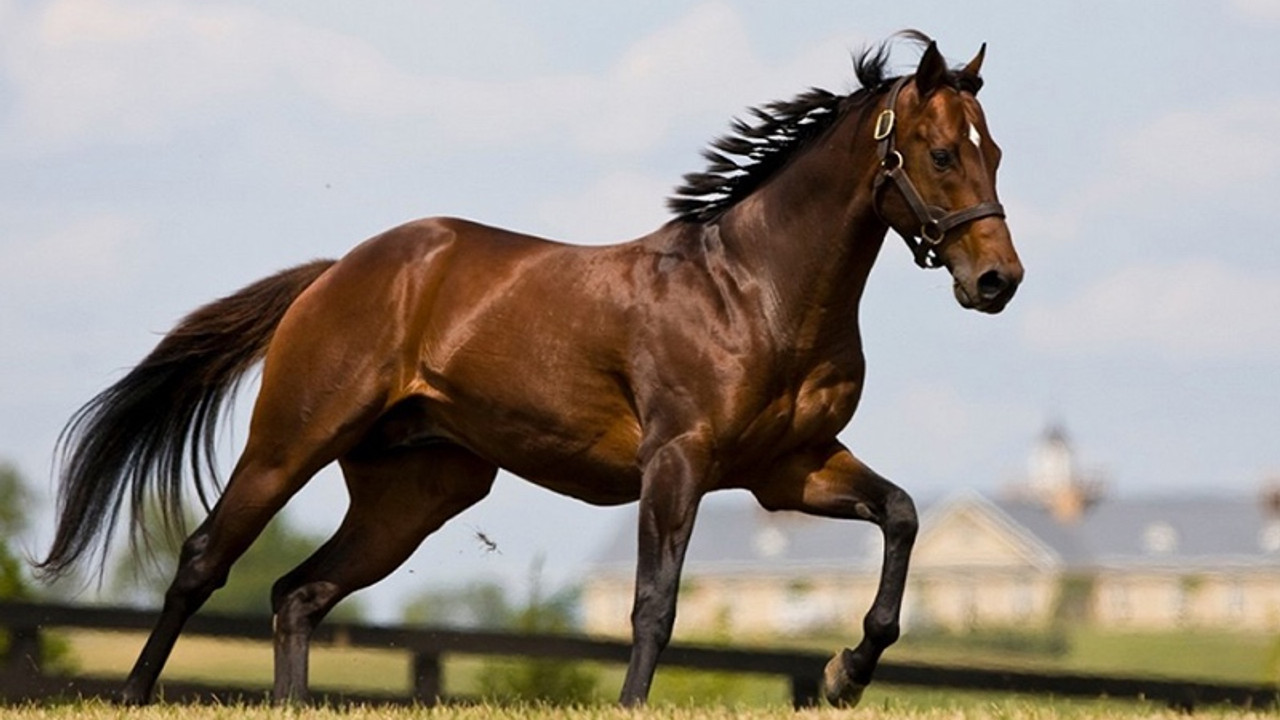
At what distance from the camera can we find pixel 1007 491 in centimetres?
12838

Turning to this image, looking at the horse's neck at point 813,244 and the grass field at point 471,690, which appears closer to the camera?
the grass field at point 471,690

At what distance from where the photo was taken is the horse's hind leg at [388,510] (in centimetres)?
880

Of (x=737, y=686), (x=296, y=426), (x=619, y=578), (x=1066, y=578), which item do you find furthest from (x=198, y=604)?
(x=1066, y=578)

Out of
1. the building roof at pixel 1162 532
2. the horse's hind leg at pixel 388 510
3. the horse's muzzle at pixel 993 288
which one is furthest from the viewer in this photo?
the building roof at pixel 1162 532

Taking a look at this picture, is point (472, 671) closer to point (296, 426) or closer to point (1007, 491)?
point (296, 426)

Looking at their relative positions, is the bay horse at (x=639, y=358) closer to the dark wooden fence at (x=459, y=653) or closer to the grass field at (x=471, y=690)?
the grass field at (x=471, y=690)

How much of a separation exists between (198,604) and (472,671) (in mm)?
4819

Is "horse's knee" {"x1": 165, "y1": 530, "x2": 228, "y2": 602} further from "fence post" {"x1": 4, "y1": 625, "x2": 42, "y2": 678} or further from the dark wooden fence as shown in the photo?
"fence post" {"x1": 4, "y1": 625, "x2": 42, "y2": 678}

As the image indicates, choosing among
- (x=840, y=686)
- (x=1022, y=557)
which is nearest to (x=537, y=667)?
(x=840, y=686)

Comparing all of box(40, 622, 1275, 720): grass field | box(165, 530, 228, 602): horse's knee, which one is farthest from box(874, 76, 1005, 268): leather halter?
box(165, 530, 228, 602): horse's knee

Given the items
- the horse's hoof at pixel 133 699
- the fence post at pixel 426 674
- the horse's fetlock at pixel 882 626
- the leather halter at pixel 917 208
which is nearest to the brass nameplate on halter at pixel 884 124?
the leather halter at pixel 917 208

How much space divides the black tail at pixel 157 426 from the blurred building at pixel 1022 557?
85.3 m

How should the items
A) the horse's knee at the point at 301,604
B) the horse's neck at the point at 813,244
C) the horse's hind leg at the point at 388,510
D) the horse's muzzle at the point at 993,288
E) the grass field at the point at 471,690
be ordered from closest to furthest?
the grass field at the point at 471,690, the horse's muzzle at the point at 993,288, the horse's neck at the point at 813,244, the horse's knee at the point at 301,604, the horse's hind leg at the point at 388,510

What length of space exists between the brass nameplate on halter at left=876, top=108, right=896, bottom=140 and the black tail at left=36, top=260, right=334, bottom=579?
2.85 m
